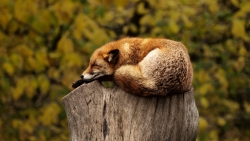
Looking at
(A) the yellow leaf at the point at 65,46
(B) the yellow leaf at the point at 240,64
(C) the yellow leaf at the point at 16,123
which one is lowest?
(C) the yellow leaf at the point at 16,123

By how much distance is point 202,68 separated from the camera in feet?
27.9

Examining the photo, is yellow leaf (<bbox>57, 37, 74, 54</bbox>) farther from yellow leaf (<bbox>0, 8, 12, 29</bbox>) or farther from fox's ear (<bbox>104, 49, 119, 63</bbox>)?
fox's ear (<bbox>104, 49, 119, 63</bbox>)

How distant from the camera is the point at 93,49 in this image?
8.34 meters

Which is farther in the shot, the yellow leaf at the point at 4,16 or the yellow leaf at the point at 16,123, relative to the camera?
the yellow leaf at the point at 16,123

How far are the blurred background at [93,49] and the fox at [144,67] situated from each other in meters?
2.75

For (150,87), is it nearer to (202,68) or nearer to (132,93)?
(132,93)

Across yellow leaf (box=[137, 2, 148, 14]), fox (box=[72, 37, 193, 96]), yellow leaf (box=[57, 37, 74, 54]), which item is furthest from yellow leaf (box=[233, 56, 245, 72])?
fox (box=[72, 37, 193, 96])

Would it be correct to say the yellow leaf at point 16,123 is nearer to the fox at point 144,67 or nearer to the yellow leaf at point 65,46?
the yellow leaf at point 65,46

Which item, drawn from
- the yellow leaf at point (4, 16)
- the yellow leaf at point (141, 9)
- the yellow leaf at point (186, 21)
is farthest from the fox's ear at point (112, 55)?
the yellow leaf at point (141, 9)

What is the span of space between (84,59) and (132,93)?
5.52m

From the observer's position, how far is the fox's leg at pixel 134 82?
3430 millimetres

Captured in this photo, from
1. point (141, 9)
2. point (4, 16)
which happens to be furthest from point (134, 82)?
point (141, 9)

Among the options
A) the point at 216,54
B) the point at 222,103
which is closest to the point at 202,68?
the point at 216,54

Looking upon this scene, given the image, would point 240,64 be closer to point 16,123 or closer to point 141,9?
point 141,9
